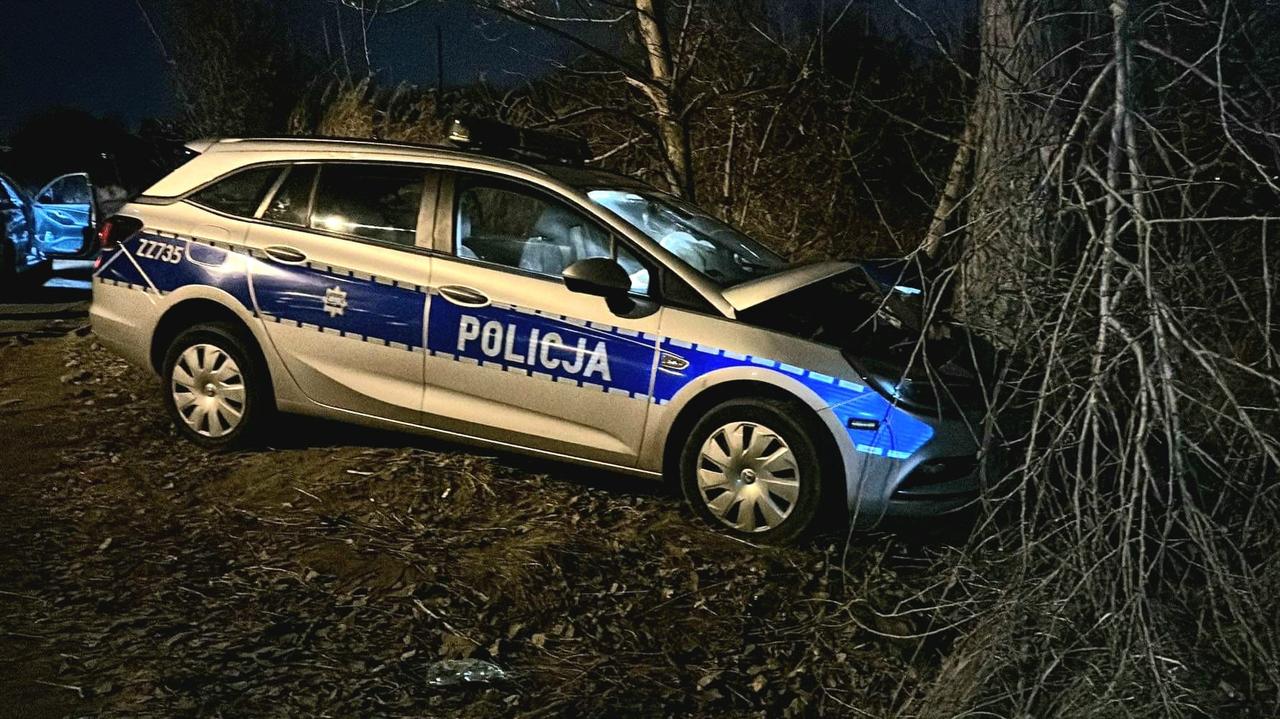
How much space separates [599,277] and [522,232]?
642 mm

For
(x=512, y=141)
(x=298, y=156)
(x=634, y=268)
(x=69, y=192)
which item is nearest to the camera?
(x=634, y=268)

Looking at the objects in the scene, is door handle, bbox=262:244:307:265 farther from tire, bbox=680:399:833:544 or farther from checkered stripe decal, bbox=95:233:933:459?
tire, bbox=680:399:833:544

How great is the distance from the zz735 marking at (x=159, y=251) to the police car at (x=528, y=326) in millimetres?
12

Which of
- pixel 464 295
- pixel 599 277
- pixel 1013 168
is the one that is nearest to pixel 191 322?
pixel 464 295

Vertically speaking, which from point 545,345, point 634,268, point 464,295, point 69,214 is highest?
point 69,214

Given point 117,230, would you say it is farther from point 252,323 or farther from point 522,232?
point 522,232

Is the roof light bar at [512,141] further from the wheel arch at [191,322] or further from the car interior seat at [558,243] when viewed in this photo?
the wheel arch at [191,322]

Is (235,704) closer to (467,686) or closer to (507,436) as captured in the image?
(467,686)

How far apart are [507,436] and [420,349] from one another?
584mm

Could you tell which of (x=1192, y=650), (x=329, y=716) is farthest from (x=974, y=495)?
(x=329, y=716)

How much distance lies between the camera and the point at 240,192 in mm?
6488

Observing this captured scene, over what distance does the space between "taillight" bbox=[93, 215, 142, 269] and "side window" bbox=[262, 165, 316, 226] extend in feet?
2.55

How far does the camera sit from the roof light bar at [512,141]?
21.0ft

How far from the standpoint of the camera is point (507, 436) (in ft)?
19.4
